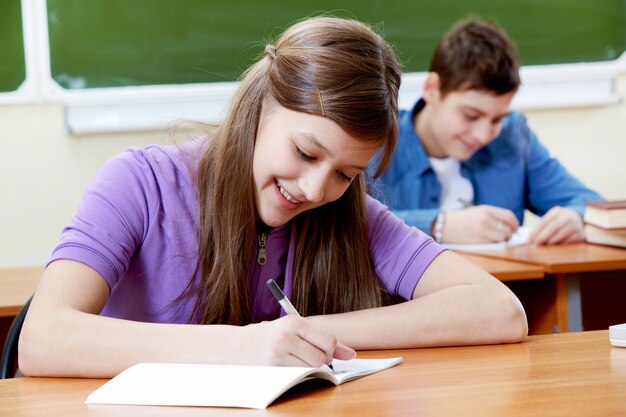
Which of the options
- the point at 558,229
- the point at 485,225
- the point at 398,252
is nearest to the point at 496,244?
the point at 485,225

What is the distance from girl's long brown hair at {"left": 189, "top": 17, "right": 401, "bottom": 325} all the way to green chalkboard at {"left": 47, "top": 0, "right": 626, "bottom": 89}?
184cm

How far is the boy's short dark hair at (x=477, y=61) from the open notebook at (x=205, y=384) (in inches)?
73.6

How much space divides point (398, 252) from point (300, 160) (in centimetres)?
32

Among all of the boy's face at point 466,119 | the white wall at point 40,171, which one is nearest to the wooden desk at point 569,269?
the boy's face at point 466,119

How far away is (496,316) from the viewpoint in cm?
149

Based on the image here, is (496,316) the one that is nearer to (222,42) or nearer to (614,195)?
(222,42)

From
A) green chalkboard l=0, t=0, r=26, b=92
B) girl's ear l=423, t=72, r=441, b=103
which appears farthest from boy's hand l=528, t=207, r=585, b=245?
green chalkboard l=0, t=0, r=26, b=92

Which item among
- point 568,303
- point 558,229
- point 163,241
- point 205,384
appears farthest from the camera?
point 558,229

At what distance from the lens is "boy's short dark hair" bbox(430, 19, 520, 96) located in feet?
9.61

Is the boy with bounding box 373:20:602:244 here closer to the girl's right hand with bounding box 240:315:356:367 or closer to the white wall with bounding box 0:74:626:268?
the white wall with bounding box 0:74:626:268

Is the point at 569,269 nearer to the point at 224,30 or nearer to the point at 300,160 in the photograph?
the point at 300,160

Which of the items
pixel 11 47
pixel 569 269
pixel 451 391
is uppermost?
pixel 11 47

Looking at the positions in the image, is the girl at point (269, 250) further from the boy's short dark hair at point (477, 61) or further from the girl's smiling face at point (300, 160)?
the boy's short dark hair at point (477, 61)

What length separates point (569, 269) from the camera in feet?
7.34
